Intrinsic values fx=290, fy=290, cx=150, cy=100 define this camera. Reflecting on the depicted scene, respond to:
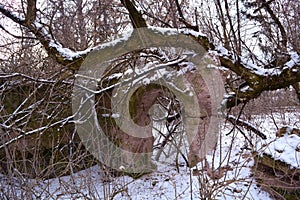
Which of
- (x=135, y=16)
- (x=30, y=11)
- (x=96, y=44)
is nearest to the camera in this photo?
(x=135, y=16)

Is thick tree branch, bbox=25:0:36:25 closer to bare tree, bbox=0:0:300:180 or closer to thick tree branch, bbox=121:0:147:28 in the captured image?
bare tree, bbox=0:0:300:180

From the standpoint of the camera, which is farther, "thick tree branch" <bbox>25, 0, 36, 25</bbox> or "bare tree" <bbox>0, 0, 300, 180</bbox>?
"thick tree branch" <bbox>25, 0, 36, 25</bbox>

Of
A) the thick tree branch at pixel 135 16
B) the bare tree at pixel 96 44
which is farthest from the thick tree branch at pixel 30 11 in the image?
the thick tree branch at pixel 135 16

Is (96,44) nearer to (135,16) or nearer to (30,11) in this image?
(30,11)

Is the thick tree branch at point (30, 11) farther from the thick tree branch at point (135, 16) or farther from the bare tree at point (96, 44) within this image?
the thick tree branch at point (135, 16)

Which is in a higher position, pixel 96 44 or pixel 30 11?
pixel 30 11

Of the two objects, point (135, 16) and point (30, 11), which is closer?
point (135, 16)

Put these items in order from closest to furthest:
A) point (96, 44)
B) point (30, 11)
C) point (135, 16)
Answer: point (135, 16), point (30, 11), point (96, 44)

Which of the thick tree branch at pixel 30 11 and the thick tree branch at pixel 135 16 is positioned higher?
the thick tree branch at pixel 30 11

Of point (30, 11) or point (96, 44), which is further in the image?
point (96, 44)

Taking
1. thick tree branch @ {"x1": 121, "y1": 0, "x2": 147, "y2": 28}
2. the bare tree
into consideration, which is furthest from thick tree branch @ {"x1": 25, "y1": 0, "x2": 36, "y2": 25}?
thick tree branch @ {"x1": 121, "y1": 0, "x2": 147, "y2": 28}

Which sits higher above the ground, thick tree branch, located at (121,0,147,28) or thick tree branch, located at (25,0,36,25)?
thick tree branch, located at (25,0,36,25)

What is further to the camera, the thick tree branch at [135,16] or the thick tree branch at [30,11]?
the thick tree branch at [30,11]

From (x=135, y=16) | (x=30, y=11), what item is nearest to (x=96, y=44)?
(x=30, y=11)
